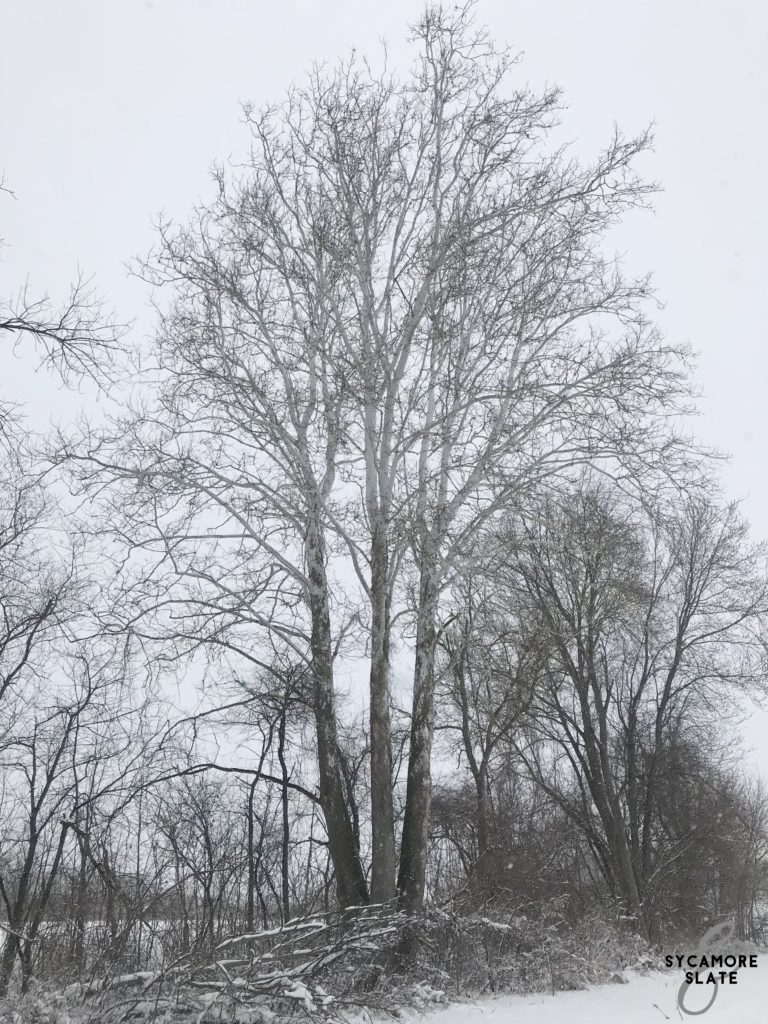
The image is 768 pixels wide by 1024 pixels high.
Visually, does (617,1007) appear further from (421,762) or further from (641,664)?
(641,664)

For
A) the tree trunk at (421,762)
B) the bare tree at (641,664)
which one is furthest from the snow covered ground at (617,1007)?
the bare tree at (641,664)

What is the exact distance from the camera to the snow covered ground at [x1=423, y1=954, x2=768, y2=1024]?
6.53 metres

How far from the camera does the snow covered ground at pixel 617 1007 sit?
6531mm

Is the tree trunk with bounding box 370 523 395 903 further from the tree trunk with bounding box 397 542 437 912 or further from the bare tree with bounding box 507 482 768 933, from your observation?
the bare tree with bounding box 507 482 768 933

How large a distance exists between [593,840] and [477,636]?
10.0m

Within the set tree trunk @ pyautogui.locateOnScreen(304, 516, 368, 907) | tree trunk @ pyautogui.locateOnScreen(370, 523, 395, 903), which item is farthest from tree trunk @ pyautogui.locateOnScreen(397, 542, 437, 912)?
tree trunk @ pyautogui.locateOnScreen(304, 516, 368, 907)

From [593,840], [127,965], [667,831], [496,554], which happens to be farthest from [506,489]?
[667,831]

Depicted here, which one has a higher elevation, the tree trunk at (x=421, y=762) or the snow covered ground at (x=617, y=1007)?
the tree trunk at (x=421, y=762)

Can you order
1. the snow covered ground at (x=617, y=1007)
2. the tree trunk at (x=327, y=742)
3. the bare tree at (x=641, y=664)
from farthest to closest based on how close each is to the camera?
1. the bare tree at (x=641, y=664)
2. the tree trunk at (x=327, y=742)
3. the snow covered ground at (x=617, y=1007)

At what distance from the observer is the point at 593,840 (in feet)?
57.8

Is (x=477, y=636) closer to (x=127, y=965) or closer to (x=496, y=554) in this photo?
(x=496, y=554)

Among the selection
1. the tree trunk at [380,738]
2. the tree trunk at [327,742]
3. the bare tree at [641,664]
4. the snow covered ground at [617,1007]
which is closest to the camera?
the snow covered ground at [617,1007]

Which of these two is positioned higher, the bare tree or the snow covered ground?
the bare tree

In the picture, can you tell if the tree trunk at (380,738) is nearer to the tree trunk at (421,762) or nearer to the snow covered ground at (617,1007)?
the tree trunk at (421,762)
